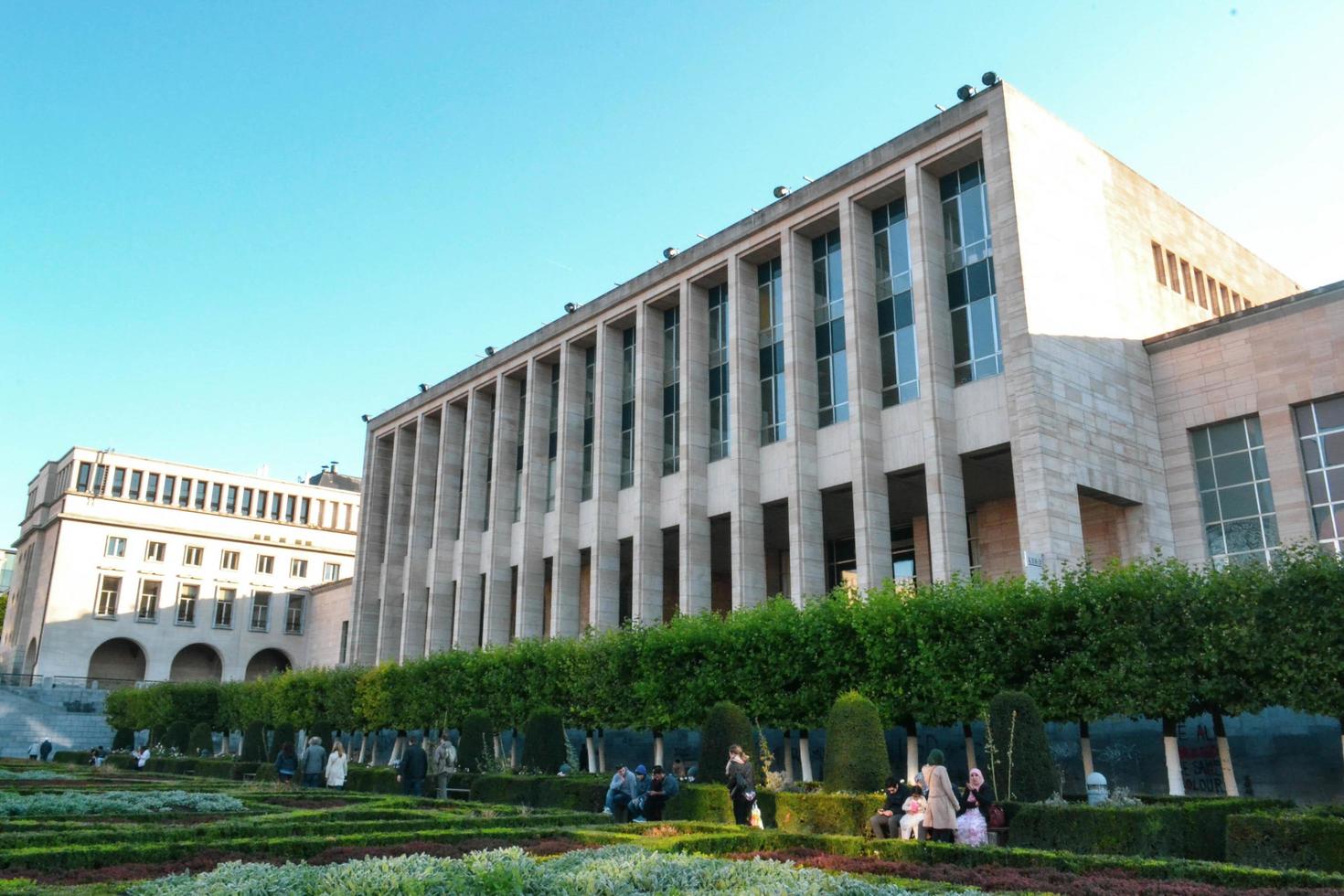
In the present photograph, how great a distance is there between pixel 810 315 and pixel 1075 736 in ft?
55.8

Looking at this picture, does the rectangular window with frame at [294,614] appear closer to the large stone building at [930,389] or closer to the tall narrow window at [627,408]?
the large stone building at [930,389]

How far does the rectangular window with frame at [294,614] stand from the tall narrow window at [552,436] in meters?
43.3

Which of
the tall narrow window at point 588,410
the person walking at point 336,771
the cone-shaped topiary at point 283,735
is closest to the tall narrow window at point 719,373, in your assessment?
the tall narrow window at point 588,410

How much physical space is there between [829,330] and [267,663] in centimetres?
6229

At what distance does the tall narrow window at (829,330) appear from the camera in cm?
3403

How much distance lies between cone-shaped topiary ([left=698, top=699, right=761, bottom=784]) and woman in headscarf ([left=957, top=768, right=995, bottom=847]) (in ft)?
22.5

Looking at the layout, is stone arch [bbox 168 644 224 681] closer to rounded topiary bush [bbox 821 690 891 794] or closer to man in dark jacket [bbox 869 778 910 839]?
rounded topiary bush [bbox 821 690 891 794]

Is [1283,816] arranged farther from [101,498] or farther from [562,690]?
[101,498]

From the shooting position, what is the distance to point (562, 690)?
1260 inches

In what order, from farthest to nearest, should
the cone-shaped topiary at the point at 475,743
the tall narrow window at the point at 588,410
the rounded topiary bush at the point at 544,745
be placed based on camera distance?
the tall narrow window at the point at 588,410
the cone-shaped topiary at the point at 475,743
the rounded topiary bush at the point at 544,745

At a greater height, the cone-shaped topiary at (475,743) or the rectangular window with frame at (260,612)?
the rectangular window with frame at (260,612)

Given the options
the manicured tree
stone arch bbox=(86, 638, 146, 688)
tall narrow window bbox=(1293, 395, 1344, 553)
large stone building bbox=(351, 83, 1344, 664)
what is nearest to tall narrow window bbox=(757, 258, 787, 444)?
large stone building bbox=(351, 83, 1344, 664)

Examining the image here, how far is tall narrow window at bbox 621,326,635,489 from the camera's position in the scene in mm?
41812

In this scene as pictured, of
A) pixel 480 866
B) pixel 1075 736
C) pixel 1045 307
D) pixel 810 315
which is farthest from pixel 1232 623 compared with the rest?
pixel 810 315
